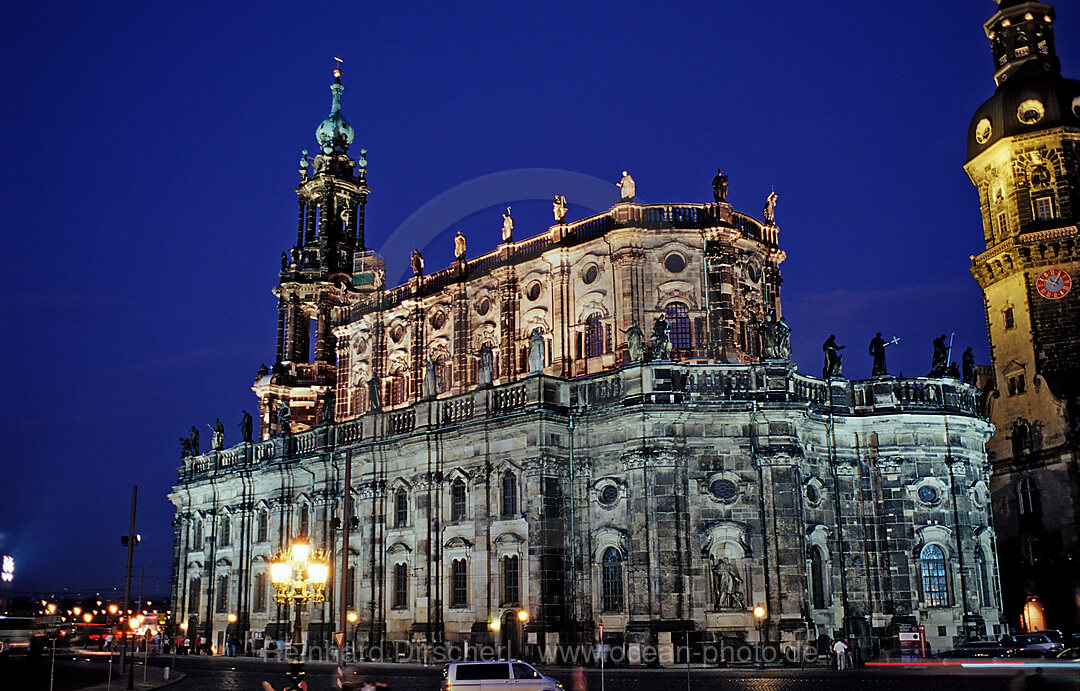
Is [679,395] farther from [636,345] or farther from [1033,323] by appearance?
[1033,323]

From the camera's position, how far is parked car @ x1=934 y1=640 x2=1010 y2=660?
3541 cm

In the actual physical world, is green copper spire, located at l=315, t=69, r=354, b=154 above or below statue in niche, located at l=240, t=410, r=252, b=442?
above

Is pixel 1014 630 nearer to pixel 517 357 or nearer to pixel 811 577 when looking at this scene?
pixel 811 577

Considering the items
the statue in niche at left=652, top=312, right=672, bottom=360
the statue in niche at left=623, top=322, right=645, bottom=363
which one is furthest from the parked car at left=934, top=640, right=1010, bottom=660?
the statue in niche at left=623, top=322, right=645, bottom=363

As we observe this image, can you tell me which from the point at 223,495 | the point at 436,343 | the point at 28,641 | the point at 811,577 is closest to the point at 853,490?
the point at 811,577

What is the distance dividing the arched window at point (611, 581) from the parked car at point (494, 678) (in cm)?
1529

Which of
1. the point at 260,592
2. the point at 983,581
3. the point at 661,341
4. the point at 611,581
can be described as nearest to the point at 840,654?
the point at 611,581

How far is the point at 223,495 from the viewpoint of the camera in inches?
2424

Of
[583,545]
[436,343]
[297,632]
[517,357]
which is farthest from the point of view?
[436,343]

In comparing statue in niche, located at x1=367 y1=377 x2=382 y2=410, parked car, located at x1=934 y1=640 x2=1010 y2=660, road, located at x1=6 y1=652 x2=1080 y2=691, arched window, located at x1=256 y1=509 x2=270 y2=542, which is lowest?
road, located at x1=6 y1=652 x2=1080 y2=691

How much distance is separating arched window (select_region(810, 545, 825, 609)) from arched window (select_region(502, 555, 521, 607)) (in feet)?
39.6

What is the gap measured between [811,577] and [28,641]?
1704 inches

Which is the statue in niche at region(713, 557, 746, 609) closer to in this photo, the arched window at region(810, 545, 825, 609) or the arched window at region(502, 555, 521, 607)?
the arched window at region(810, 545, 825, 609)

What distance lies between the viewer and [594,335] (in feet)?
160
